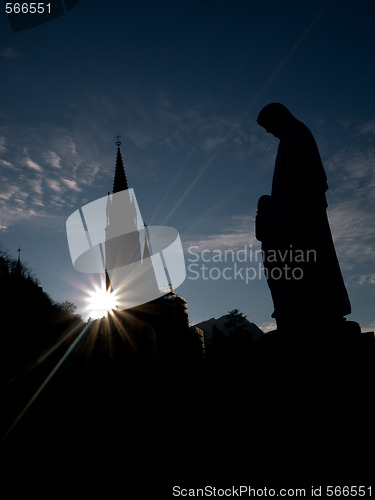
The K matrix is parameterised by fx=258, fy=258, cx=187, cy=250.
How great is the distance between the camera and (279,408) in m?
2.62

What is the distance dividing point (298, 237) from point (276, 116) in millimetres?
2002

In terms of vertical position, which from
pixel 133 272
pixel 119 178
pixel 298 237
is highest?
pixel 119 178

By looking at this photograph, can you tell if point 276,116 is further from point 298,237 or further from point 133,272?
point 133,272

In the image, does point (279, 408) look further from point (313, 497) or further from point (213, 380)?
point (213, 380)

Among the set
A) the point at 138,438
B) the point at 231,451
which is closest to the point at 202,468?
the point at 231,451

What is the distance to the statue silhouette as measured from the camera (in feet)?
10.9

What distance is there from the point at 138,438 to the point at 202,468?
1.46 meters

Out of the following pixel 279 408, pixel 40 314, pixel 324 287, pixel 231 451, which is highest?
pixel 40 314

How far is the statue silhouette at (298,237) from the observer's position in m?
3.33

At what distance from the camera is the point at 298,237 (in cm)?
357

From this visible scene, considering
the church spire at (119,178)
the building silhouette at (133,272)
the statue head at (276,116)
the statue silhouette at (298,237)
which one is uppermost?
the church spire at (119,178)

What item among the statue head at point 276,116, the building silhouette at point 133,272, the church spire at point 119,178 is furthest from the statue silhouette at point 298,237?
the church spire at point 119,178

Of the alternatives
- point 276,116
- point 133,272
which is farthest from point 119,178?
point 276,116

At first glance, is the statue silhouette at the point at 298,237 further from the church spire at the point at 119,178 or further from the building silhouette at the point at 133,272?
the church spire at the point at 119,178
